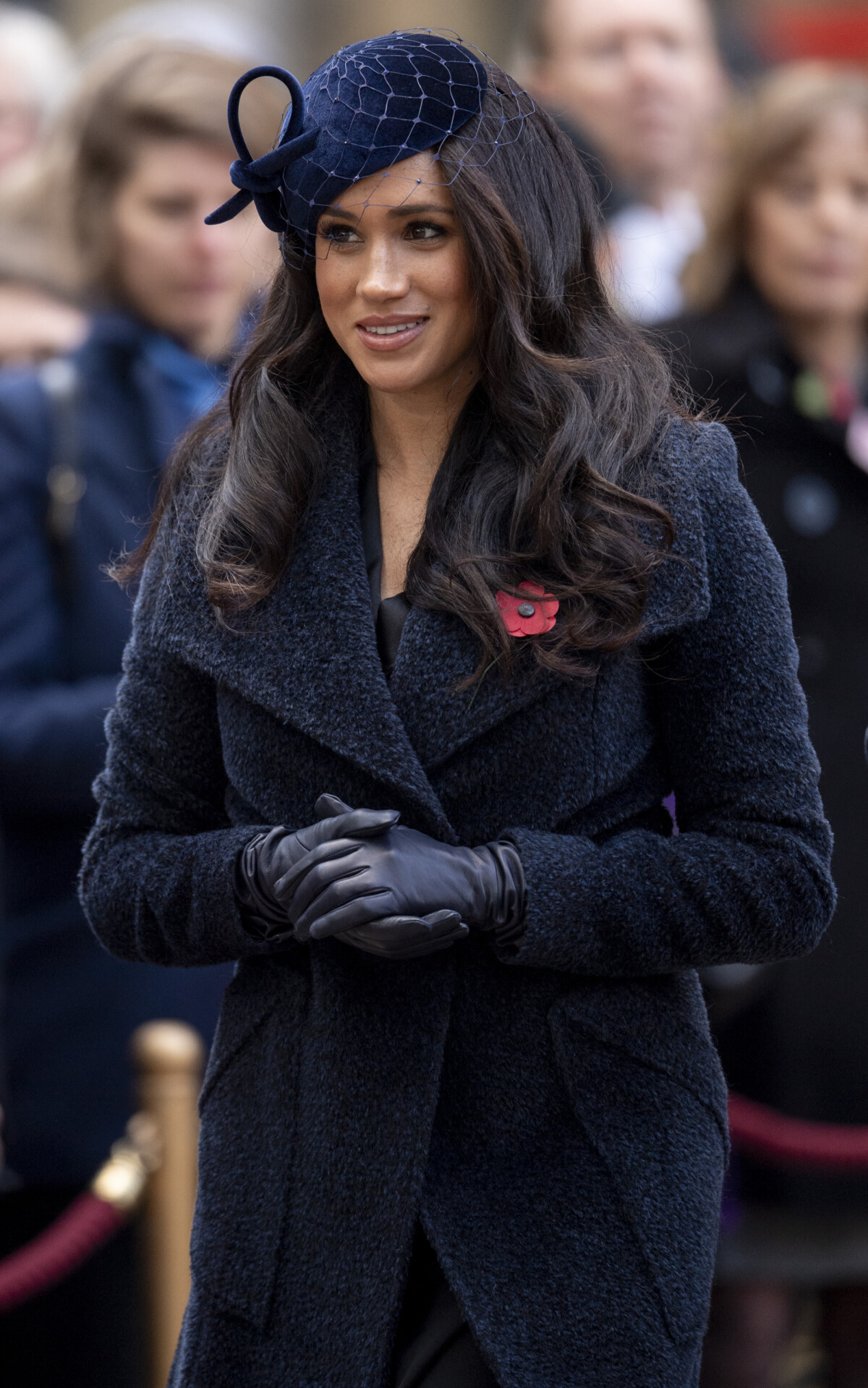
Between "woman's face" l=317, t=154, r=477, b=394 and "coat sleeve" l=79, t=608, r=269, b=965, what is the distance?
42 cm

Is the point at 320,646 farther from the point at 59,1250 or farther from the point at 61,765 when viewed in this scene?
the point at 59,1250

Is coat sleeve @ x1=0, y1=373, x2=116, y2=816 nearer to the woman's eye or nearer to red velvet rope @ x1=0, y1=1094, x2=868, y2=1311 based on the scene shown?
red velvet rope @ x1=0, y1=1094, x2=868, y2=1311

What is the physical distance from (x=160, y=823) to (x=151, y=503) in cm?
144

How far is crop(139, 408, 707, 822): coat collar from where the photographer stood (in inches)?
77.1

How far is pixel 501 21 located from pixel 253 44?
6892 millimetres

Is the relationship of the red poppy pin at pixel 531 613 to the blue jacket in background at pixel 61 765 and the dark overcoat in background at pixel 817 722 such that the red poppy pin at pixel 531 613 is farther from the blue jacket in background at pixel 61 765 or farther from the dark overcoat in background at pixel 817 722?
the dark overcoat in background at pixel 817 722

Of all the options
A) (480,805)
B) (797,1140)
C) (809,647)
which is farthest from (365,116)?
(797,1140)

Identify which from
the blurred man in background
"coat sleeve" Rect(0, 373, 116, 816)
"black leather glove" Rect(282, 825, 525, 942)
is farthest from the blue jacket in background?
the blurred man in background

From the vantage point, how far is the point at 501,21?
10945 mm

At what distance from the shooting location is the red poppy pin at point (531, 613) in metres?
1.96

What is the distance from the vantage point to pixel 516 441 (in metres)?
2.04

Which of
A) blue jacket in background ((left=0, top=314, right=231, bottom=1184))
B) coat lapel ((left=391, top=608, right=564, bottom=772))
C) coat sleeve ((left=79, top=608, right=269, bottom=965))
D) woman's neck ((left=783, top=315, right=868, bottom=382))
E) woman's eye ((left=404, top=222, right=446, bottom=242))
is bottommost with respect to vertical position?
blue jacket in background ((left=0, top=314, right=231, bottom=1184))

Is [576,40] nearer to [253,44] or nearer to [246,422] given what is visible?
[253,44]

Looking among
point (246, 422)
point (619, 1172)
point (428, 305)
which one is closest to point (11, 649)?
point (246, 422)
